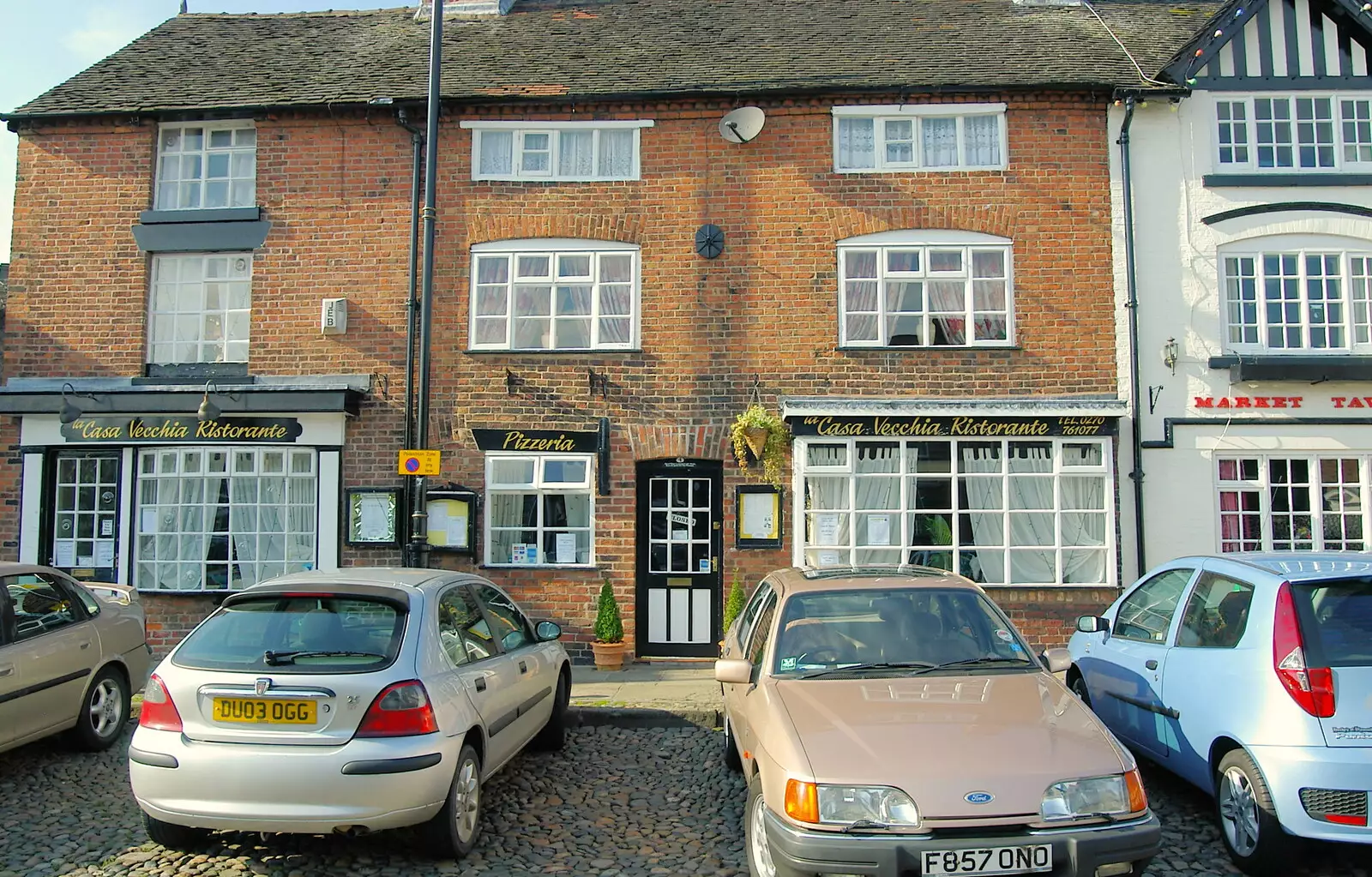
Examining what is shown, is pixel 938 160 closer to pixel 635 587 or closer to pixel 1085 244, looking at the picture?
pixel 1085 244

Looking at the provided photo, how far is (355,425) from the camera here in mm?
A: 11258

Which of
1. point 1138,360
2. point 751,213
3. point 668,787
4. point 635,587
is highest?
point 751,213

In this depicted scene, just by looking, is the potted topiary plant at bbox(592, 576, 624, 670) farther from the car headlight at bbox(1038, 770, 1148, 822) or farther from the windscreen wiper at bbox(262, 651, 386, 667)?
the car headlight at bbox(1038, 770, 1148, 822)

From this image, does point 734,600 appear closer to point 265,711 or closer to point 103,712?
point 103,712

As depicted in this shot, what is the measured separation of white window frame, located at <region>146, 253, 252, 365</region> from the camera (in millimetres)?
11648

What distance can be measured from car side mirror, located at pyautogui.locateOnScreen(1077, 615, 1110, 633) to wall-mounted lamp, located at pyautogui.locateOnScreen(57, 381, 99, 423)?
10985 mm

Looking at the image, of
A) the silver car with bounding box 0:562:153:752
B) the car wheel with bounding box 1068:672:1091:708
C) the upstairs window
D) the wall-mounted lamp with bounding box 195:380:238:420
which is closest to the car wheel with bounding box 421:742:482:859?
the silver car with bounding box 0:562:153:752

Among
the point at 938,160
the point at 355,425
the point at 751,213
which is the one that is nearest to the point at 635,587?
the point at 355,425

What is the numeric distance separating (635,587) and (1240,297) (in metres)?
8.01

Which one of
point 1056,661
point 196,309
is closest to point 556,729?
point 1056,661

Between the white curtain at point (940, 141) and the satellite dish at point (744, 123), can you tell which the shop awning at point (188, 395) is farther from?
the white curtain at point (940, 141)

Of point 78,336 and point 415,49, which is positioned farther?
point 415,49

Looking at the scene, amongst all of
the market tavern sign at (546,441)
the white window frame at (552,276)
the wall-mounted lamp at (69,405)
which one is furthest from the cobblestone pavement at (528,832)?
the white window frame at (552,276)

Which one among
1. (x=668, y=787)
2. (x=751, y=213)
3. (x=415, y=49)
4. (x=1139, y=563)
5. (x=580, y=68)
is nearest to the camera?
(x=668, y=787)
